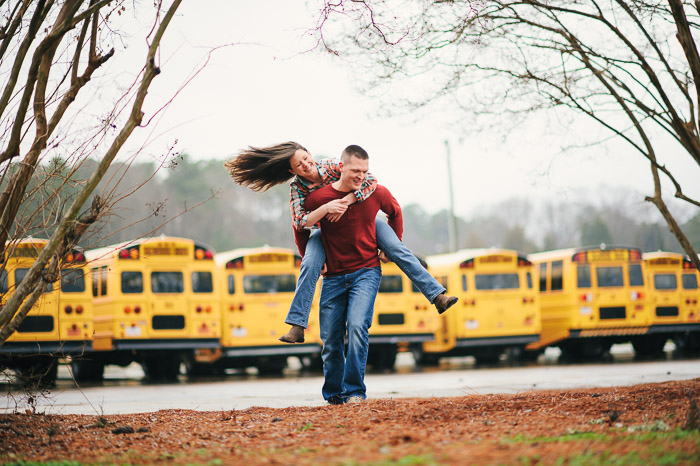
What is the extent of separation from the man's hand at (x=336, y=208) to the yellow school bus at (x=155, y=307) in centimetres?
843

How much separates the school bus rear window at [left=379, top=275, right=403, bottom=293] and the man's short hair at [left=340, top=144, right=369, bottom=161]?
33.7 ft

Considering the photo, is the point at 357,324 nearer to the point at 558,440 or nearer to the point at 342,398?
the point at 342,398

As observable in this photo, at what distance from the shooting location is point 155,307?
13234mm

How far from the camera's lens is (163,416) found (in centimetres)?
497

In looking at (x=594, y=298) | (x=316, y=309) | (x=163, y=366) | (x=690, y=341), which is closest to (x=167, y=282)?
(x=163, y=366)

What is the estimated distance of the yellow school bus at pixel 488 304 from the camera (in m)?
15.9

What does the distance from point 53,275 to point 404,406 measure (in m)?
2.21

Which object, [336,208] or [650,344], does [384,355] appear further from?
[336,208]

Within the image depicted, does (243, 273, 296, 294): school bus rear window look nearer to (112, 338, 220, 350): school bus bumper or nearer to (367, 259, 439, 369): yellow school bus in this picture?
(112, 338, 220, 350): school bus bumper

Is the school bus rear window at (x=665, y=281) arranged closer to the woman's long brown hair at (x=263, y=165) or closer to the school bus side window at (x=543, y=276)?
the school bus side window at (x=543, y=276)

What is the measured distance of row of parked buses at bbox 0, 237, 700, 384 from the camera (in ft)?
42.5

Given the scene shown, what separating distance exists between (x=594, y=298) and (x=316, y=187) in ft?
41.8

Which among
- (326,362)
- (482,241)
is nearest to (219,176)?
(482,241)

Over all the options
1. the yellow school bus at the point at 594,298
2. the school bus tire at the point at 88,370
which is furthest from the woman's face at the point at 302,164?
the yellow school bus at the point at 594,298
